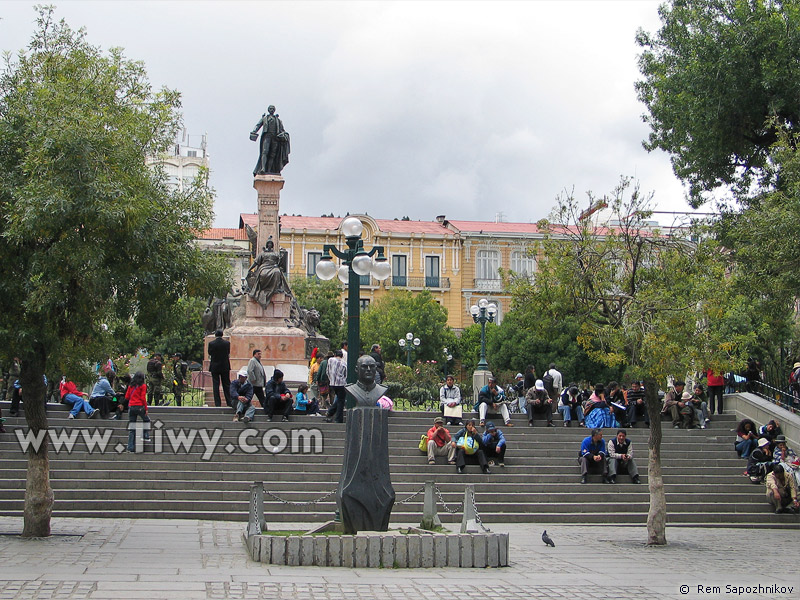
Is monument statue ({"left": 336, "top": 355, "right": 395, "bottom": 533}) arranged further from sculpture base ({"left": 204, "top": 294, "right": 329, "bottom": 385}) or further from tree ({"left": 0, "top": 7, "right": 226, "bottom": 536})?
sculpture base ({"left": 204, "top": 294, "right": 329, "bottom": 385})

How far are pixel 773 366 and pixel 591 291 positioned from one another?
11120 mm

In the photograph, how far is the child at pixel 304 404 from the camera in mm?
19703

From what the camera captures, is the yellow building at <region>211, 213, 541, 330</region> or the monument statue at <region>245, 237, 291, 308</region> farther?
the yellow building at <region>211, 213, 541, 330</region>

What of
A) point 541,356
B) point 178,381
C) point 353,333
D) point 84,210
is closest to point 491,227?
point 541,356

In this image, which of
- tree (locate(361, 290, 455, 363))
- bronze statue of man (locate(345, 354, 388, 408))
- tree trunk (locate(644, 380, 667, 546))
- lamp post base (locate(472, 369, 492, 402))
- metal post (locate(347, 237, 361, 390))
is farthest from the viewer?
tree (locate(361, 290, 455, 363))

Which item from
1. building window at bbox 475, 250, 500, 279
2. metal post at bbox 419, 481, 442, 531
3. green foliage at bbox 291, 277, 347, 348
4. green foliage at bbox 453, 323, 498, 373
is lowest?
metal post at bbox 419, 481, 442, 531

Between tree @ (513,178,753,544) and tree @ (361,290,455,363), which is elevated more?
tree @ (361,290,455,363)

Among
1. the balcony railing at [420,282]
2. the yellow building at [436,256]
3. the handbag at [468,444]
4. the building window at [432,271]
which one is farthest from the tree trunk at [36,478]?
the building window at [432,271]

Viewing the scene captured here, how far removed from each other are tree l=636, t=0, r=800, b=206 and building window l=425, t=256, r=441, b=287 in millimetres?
39253

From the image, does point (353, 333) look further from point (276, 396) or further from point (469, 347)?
point (469, 347)

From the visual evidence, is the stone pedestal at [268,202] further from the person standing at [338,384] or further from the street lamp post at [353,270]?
the street lamp post at [353,270]

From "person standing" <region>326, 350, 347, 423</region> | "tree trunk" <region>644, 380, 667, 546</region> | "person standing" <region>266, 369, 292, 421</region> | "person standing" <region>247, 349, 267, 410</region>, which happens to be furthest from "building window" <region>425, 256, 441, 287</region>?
"tree trunk" <region>644, 380, 667, 546</region>

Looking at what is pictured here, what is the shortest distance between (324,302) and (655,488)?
4246 cm

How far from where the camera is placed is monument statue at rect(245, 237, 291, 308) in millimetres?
24562
